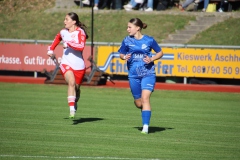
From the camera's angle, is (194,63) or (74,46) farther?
(194,63)

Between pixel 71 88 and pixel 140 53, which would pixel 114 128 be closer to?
pixel 71 88

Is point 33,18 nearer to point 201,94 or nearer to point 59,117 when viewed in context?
point 201,94

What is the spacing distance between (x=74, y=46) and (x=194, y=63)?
12.0m

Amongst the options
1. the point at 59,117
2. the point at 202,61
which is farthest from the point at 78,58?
the point at 202,61

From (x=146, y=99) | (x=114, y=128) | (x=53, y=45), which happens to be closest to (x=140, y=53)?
(x=146, y=99)

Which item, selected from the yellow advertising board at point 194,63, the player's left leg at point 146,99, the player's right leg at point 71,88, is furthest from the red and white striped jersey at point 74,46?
the yellow advertising board at point 194,63

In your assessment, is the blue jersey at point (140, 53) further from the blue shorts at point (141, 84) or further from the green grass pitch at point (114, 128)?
the green grass pitch at point (114, 128)

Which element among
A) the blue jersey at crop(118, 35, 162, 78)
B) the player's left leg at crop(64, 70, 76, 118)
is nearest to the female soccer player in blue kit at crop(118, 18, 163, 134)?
the blue jersey at crop(118, 35, 162, 78)

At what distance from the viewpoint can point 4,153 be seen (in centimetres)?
972

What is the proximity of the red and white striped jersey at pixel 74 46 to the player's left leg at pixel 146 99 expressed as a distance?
224cm

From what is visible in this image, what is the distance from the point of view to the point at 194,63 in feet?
83.1

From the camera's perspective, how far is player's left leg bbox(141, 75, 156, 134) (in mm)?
12164

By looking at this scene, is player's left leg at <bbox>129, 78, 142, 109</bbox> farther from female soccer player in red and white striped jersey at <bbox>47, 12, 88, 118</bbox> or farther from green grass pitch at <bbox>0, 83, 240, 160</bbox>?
female soccer player in red and white striped jersey at <bbox>47, 12, 88, 118</bbox>

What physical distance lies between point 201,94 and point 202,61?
2318 mm
